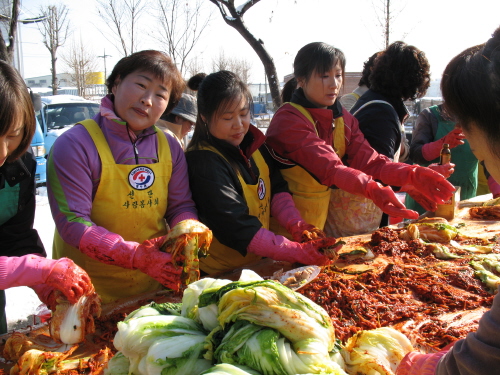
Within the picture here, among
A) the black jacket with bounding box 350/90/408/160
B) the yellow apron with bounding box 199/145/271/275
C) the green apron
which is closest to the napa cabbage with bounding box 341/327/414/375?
the yellow apron with bounding box 199/145/271/275

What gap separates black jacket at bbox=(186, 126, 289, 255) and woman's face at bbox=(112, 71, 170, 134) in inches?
16.1

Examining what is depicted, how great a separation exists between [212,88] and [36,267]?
4.75ft

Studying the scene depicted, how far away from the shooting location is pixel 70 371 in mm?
1570

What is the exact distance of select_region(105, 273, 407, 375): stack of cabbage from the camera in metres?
1.26

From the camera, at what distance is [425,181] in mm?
2865

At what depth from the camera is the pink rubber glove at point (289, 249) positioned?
2378 mm

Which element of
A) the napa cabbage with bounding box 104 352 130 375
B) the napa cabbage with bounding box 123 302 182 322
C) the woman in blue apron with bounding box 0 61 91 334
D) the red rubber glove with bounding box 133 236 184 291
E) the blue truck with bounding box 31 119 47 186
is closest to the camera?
the napa cabbage with bounding box 104 352 130 375

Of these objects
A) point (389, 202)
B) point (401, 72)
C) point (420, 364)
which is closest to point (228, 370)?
point (420, 364)

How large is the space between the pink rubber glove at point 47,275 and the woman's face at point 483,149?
1.60 m

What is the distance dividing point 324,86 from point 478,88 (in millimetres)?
2096

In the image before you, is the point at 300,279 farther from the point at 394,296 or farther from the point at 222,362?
the point at 222,362

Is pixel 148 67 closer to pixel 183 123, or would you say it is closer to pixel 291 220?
pixel 291 220

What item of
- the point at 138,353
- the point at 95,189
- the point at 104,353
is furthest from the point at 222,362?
the point at 95,189

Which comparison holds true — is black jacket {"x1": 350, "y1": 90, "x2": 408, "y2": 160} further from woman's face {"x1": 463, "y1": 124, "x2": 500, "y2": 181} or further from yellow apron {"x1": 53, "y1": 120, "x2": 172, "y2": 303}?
woman's face {"x1": 463, "y1": 124, "x2": 500, "y2": 181}
